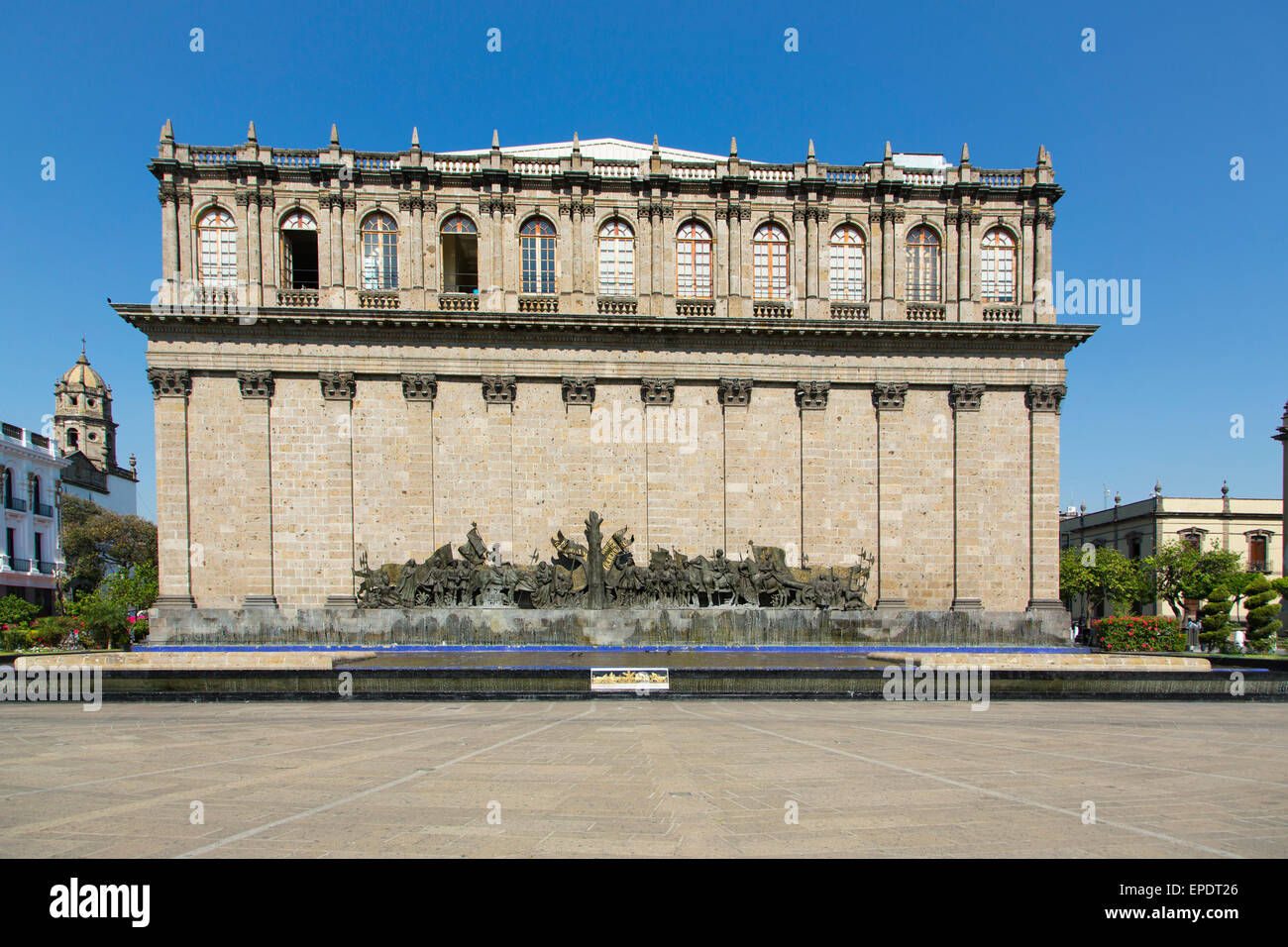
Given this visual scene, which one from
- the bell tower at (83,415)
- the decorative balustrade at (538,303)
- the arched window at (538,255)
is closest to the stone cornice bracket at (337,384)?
the decorative balustrade at (538,303)

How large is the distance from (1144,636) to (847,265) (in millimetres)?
17632

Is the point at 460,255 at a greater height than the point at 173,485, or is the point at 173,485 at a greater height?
the point at 460,255

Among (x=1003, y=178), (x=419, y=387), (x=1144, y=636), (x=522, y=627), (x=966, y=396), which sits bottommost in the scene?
(x=1144, y=636)

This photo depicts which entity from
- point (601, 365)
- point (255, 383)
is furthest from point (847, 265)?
point (255, 383)

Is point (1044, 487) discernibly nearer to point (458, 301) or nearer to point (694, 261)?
point (694, 261)

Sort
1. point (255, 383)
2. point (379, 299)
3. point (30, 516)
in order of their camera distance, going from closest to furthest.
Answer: point (255, 383), point (379, 299), point (30, 516)

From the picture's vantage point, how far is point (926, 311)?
105ft

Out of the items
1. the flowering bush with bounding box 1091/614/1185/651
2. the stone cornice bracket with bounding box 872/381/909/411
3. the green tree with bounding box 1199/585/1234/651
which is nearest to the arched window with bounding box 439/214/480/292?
the stone cornice bracket with bounding box 872/381/909/411

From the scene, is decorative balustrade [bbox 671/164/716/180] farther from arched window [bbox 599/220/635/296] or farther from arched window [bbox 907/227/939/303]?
arched window [bbox 907/227/939/303]

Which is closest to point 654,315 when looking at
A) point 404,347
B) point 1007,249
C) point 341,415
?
point 404,347

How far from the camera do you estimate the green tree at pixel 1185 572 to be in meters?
42.5
